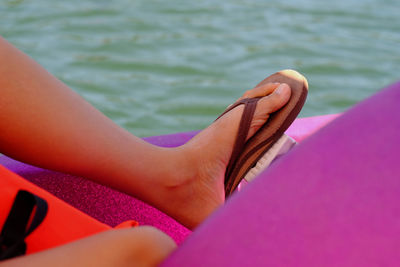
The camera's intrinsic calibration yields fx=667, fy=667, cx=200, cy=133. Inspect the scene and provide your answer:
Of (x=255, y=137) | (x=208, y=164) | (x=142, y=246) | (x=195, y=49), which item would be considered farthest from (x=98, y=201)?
(x=195, y=49)

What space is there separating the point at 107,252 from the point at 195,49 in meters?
2.43

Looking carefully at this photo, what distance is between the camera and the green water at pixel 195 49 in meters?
2.66

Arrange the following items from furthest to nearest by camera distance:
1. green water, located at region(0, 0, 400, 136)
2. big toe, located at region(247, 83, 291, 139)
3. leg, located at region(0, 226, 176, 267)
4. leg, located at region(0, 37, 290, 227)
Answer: green water, located at region(0, 0, 400, 136) < big toe, located at region(247, 83, 291, 139) < leg, located at region(0, 37, 290, 227) < leg, located at region(0, 226, 176, 267)

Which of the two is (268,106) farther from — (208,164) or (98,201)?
(98,201)

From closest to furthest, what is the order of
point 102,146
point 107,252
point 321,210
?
1. point 321,210
2. point 107,252
3. point 102,146

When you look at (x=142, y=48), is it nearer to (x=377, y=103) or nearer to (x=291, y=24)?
(x=291, y=24)

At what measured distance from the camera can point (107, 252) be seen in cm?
75

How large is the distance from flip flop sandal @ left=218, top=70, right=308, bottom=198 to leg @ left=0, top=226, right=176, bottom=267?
0.57m

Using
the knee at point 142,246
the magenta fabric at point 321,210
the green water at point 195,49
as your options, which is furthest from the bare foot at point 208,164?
the green water at point 195,49

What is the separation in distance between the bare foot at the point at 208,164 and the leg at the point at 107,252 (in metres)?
0.44

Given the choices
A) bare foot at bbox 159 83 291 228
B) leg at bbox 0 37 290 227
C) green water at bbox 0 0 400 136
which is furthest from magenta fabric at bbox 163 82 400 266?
green water at bbox 0 0 400 136

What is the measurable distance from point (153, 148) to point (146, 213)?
0.60ft

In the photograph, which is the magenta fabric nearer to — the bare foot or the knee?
the knee

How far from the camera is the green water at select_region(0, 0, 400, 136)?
266cm
